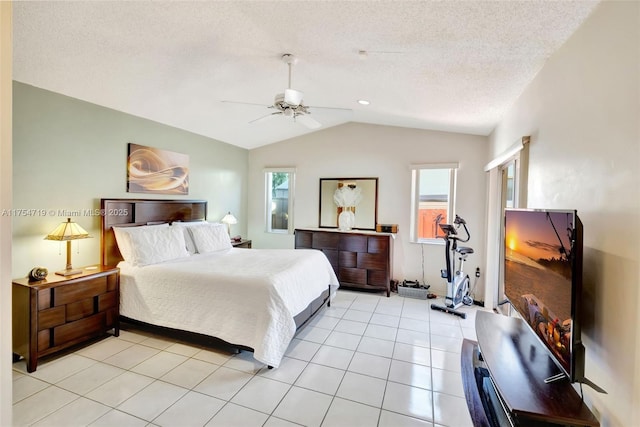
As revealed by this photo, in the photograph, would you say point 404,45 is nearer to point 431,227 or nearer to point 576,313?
point 576,313

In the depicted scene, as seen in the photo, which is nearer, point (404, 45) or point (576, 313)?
point (576, 313)

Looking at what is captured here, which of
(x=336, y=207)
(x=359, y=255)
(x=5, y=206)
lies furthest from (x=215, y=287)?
(x=336, y=207)

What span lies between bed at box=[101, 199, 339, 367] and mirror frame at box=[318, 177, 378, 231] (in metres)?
1.54

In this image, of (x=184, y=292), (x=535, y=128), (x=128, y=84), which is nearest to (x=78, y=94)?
(x=128, y=84)

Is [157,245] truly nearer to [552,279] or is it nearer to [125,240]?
[125,240]

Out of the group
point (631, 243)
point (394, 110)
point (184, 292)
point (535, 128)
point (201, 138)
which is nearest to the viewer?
point (631, 243)

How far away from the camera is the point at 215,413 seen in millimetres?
1994

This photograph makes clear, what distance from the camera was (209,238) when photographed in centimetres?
405

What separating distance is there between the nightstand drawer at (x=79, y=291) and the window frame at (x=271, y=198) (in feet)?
10.5

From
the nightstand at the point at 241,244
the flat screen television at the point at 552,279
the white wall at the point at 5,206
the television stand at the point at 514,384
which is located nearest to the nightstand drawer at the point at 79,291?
the white wall at the point at 5,206

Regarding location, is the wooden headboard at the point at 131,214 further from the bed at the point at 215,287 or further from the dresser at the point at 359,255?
the dresser at the point at 359,255

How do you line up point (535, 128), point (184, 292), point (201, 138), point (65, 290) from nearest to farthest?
point (535, 128) < point (65, 290) < point (184, 292) < point (201, 138)

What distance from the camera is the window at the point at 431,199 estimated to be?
4.68 m

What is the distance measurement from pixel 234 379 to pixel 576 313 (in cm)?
232
